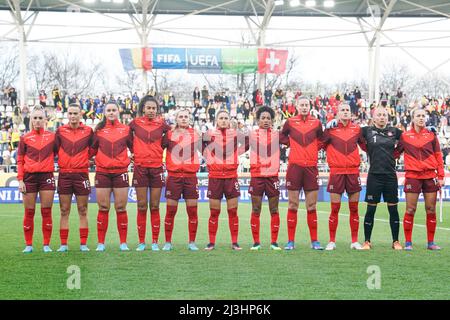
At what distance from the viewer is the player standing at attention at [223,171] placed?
31.1 ft

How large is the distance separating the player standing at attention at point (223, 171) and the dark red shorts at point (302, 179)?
0.75m

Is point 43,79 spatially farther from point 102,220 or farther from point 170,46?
point 102,220

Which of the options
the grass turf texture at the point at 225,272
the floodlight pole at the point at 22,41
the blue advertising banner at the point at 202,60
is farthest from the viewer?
the blue advertising banner at the point at 202,60

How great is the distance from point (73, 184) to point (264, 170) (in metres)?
2.55

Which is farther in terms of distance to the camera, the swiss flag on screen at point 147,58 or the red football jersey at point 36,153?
the swiss flag on screen at point 147,58

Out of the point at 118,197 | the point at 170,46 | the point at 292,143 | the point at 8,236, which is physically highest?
the point at 170,46

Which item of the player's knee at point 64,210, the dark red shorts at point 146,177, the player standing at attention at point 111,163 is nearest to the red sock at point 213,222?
the dark red shorts at point 146,177

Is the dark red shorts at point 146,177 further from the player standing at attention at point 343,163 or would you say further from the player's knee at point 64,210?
the player standing at attention at point 343,163

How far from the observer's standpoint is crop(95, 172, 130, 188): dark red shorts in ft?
30.2

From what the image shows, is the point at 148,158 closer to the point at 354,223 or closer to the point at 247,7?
the point at 354,223

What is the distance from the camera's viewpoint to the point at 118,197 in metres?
9.27
